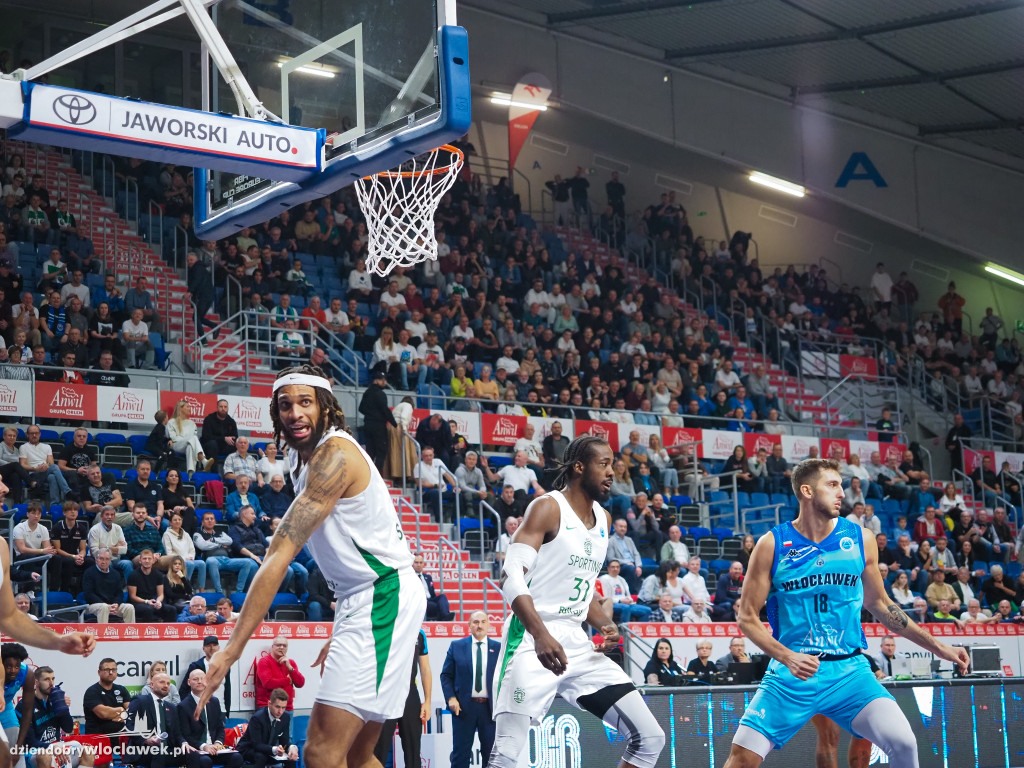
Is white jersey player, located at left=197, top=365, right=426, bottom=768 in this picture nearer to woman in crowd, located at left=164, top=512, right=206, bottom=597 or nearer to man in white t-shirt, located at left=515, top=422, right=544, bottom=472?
woman in crowd, located at left=164, top=512, right=206, bottom=597

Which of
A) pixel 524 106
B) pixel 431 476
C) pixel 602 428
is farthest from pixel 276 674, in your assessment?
pixel 524 106

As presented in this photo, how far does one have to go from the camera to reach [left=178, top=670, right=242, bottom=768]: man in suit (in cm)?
1202

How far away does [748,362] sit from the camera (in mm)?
29562

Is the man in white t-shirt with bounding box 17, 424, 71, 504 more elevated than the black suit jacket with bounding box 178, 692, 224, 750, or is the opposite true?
the man in white t-shirt with bounding box 17, 424, 71, 504

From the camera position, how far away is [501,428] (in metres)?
22.0

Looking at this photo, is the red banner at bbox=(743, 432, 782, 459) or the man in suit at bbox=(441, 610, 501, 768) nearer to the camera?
the man in suit at bbox=(441, 610, 501, 768)

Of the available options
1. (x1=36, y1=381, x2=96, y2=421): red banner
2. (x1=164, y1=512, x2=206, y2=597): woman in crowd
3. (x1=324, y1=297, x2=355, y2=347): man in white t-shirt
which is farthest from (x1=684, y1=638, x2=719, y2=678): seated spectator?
(x1=324, y1=297, x2=355, y2=347): man in white t-shirt

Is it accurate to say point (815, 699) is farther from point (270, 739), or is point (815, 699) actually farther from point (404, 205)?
point (404, 205)

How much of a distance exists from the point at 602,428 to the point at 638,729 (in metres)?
15.5

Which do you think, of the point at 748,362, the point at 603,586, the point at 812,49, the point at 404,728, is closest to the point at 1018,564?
the point at 748,362

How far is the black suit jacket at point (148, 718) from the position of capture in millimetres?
12070

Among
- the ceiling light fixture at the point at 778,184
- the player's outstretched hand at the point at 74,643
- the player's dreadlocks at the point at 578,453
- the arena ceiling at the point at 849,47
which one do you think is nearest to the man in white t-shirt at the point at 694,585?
the player's dreadlocks at the point at 578,453

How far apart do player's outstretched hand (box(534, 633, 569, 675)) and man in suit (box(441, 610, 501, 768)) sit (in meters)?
5.68

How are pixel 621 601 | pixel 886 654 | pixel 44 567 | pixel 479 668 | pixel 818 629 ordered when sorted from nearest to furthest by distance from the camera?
1. pixel 818 629
2. pixel 479 668
3. pixel 44 567
4. pixel 886 654
5. pixel 621 601
